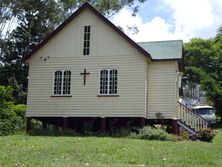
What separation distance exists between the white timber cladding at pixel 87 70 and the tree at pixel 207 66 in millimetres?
21760

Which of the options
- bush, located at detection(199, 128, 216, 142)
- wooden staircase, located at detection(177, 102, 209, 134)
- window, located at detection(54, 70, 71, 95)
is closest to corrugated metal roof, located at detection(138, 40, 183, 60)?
wooden staircase, located at detection(177, 102, 209, 134)

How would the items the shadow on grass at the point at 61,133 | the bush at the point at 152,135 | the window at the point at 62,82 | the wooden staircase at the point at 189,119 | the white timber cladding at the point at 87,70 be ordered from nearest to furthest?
the bush at the point at 152,135
the shadow on grass at the point at 61,133
the white timber cladding at the point at 87,70
the window at the point at 62,82
the wooden staircase at the point at 189,119

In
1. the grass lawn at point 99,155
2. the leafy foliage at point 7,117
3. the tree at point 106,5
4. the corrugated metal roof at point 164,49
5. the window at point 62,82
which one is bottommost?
the grass lawn at point 99,155

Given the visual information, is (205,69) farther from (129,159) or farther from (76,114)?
(129,159)

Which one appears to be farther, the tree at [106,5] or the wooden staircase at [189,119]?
the tree at [106,5]

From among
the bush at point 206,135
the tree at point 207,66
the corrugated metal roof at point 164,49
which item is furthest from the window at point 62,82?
the tree at point 207,66

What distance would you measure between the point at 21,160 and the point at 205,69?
137ft

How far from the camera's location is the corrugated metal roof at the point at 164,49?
2628 centimetres

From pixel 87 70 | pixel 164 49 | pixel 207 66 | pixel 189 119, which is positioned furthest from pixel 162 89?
pixel 207 66

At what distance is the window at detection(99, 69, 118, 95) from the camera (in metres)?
25.8

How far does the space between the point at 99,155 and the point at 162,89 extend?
12.0 m

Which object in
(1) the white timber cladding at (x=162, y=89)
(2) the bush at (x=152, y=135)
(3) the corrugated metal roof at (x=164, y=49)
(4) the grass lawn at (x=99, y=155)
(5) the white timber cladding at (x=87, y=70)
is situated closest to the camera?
(4) the grass lawn at (x=99, y=155)

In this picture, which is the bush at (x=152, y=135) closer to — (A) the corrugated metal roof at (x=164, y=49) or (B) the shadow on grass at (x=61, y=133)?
(B) the shadow on grass at (x=61, y=133)

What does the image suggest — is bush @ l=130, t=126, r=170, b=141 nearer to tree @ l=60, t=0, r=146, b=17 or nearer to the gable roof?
the gable roof
